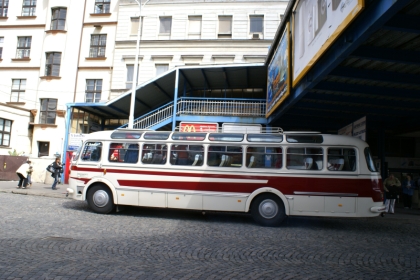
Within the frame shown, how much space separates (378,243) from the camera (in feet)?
25.7

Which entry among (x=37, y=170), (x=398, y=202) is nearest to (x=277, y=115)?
(x=398, y=202)

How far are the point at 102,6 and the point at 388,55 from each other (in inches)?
948

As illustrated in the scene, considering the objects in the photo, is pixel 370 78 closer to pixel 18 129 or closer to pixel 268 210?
pixel 268 210

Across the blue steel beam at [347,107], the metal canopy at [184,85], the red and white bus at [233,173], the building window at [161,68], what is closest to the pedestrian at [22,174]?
the metal canopy at [184,85]

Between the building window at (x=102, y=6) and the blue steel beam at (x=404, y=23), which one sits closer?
the blue steel beam at (x=404, y=23)

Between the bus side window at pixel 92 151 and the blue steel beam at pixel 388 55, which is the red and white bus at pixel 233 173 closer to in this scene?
the bus side window at pixel 92 151

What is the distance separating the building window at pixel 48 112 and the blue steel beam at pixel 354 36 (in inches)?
809

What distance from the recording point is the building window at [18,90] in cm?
2583

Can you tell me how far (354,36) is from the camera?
269 inches

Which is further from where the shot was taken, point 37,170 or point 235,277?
point 37,170

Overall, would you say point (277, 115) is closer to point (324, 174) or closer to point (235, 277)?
point (324, 174)

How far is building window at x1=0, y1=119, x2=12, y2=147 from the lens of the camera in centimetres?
2297

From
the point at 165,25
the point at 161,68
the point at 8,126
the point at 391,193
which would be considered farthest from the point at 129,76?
the point at 391,193

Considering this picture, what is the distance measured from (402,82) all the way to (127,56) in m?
19.9
